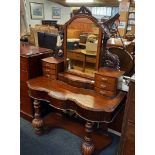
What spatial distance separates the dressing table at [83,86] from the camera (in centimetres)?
142

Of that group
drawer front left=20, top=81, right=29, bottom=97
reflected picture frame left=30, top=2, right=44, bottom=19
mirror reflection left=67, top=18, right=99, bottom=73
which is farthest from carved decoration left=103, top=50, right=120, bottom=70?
reflected picture frame left=30, top=2, right=44, bottom=19

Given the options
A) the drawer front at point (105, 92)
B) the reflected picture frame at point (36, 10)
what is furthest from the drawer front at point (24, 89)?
the reflected picture frame at point (36, 10)

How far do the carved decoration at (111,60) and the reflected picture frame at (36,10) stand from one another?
6.97 meters

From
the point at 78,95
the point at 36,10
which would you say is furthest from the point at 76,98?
the point at 36,10

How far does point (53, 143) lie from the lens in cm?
190

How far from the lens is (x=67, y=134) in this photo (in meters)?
2.04

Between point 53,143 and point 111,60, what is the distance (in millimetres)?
1097

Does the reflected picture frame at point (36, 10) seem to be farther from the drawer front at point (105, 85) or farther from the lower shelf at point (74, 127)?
the drawer front at point (105, 85)

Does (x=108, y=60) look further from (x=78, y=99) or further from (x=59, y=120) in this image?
(x=59, y=120)

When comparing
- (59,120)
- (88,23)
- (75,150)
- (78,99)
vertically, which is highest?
(88,23)

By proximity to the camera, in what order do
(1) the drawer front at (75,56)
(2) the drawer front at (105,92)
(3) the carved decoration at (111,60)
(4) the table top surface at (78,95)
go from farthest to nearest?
1. (1) the drawer front at (75,56)
2. (3) the carved decoration at (111,60)
3. (2) the drawer front at (105,92)
4. (4) the table top surface at (78,95)
